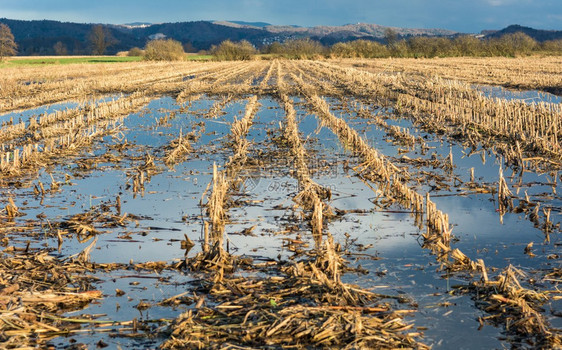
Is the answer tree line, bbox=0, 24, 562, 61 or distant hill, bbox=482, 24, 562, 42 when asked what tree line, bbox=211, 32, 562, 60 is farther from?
distant hill, bbox=482, 24, 562, 42

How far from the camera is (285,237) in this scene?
8211 millimetres

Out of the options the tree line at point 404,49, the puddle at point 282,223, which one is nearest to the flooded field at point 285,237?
the puddle at point 282,223

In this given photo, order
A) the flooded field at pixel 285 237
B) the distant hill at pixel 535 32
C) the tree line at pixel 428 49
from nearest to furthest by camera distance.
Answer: the flooded field at pixel 285 237
the tree line at pixel 428 49
the distant hill at pixel 535 32

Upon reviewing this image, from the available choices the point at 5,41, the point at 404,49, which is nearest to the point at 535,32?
the point at 404,49

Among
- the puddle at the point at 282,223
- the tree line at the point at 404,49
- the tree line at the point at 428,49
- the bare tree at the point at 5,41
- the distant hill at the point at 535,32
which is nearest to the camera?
the puddle at the point at 282,223

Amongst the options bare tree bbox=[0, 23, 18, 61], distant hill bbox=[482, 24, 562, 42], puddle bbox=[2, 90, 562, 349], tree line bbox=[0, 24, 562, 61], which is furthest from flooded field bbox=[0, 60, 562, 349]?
distant hill bbox=[482, 24, 562, 42]

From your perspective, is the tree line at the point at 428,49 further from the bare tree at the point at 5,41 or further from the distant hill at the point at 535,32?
the distant hill at the point at 535,32

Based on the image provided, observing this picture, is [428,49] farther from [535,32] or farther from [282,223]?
[535,32]

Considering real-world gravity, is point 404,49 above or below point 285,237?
above

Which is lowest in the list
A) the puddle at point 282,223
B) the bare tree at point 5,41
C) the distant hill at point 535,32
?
the puddle at point 282,223

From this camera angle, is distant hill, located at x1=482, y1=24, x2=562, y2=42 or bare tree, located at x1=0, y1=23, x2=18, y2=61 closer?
bare tree, located at x1=0, y1=23, x2=18, y2=61

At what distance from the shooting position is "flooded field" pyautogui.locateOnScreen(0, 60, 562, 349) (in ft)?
18.0

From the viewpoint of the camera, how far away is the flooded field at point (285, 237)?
5484 mm

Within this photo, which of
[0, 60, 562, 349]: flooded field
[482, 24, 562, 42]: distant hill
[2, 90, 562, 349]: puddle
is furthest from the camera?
[482, 24, 562, 42]: distant hill
